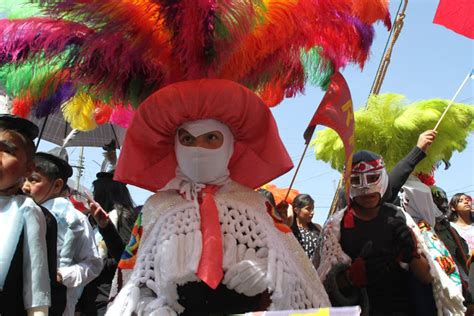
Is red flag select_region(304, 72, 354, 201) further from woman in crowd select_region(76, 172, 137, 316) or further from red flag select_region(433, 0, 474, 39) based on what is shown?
woman in crowd select_region(76, 172, 137, 316)

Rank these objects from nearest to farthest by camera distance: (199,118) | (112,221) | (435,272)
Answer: (199,118)
(435,272)
(112,221)

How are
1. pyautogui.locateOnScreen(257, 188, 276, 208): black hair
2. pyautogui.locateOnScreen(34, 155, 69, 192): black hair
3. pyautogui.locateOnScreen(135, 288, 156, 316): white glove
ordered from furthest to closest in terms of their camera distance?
1. pyautogui.locateOnScreen(34, 155, 69, 192): black hair
2. pyautogui.locateOnScreen(257, 188, 276, 208): black hair
3. pyautogui.locateOnScreen(135, 288, 156, 316): white glove

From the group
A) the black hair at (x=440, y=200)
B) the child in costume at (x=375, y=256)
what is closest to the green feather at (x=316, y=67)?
the child in costume at (x=375, y=256)

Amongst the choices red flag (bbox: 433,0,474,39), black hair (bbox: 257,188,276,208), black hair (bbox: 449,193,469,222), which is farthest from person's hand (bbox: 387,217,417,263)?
black hair (bbox: 449,193,469,222)

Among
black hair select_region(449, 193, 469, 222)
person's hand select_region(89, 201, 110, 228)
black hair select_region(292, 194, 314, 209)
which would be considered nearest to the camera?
person's hand select_region(89, 201, 110, 228)

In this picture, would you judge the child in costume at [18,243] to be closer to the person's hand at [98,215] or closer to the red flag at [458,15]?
the person's hand at [98,215]

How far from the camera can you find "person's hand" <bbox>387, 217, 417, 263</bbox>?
10.6ft

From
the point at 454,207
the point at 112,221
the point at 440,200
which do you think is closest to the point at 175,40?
the point at 112,221

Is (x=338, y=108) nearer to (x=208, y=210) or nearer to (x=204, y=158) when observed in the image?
(x=204, y=158)

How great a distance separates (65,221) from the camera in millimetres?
3705

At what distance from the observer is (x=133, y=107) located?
308 cm

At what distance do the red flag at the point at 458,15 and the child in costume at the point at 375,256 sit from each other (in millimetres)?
968

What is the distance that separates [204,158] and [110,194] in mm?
1863

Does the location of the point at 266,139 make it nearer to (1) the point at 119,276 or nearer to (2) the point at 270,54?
(2) the point at 270,54
